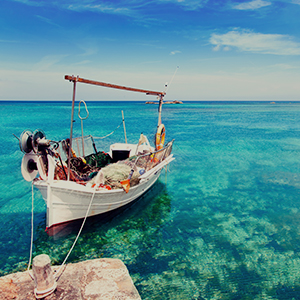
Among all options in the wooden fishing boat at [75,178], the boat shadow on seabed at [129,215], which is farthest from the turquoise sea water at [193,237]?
the wooden fishing boat at [75,178]

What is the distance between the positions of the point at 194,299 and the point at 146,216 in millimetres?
4051

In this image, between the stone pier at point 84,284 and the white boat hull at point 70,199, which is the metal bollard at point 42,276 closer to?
the stone pier at point 84,284

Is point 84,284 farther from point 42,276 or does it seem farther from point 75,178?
point 75,178

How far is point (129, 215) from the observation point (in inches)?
361

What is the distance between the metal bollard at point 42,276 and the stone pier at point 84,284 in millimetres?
162

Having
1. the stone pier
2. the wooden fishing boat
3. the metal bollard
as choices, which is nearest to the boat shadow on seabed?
the wooden fishing boat

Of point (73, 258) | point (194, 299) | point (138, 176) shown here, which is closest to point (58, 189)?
point (73, 258)

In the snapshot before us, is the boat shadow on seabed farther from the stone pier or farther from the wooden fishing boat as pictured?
the stone pier

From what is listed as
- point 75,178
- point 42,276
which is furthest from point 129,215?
point 42,276

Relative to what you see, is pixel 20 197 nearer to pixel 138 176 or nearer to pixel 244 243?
pixel 138 176

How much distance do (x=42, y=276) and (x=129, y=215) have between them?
4.99 meters

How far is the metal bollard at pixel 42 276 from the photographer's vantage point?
4250 mm

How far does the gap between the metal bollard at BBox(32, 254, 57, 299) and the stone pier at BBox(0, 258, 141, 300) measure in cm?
16

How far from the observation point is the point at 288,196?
36.3 ft
